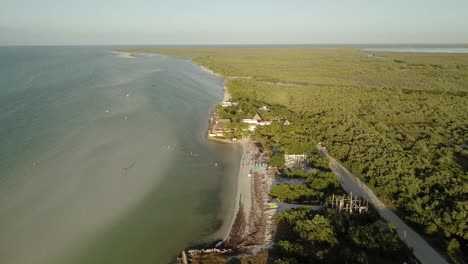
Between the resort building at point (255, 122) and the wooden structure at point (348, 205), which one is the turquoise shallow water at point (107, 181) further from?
the wooden structure at point (348, 205)

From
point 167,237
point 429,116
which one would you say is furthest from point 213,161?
point 429,116

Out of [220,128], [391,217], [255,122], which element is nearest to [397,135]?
[255,122]

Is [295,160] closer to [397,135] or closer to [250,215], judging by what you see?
[250,215]

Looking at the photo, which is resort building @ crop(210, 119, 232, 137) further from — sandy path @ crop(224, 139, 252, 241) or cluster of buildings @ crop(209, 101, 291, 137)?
sandy path @ crop(224, 139, 252, 241)

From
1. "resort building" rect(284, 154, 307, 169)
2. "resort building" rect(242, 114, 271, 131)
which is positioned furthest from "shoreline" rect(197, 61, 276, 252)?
"resort building" rect(242, 114, 271, 131)

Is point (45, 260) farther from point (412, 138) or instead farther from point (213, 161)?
point (412, 138)

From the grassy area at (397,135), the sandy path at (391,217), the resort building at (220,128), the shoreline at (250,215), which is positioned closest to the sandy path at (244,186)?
the shoreline at (250,215)

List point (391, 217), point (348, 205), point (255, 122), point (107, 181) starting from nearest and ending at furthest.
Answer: point (348, 205)
point (391, 217)
point (107, 181)
point (255, 122)
